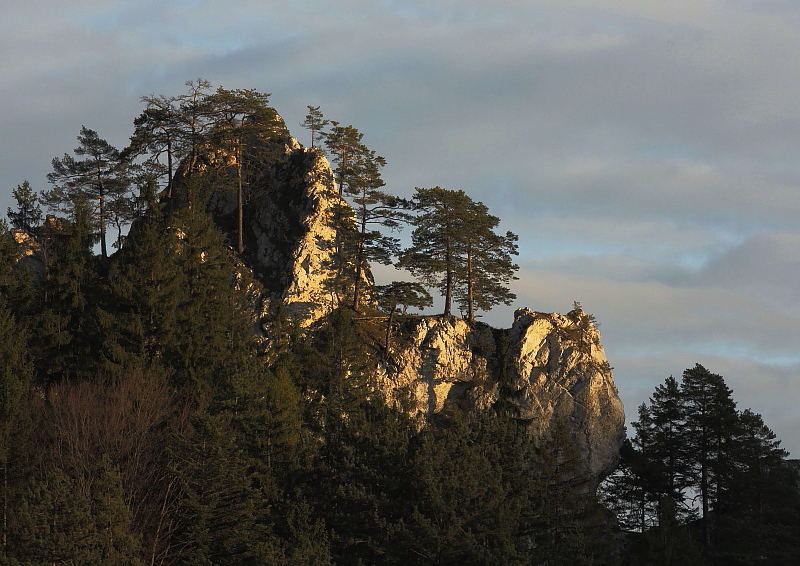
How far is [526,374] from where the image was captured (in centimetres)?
6862

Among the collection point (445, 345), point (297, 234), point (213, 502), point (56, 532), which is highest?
point (297, 234)

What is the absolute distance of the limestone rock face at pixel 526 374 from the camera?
2613 inches

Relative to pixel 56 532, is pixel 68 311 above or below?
above

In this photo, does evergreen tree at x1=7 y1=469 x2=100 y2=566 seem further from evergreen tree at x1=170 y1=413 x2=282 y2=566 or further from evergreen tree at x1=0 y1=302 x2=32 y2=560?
evergreen tree at x1=170 y1=413 x2=282 y2=566

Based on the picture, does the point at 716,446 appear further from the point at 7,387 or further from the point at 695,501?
the point at 7,387

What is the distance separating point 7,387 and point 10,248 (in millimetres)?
14770

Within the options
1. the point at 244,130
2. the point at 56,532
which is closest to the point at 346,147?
the point at 244,130

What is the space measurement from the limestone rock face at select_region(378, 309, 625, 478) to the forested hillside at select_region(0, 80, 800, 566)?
45 cm

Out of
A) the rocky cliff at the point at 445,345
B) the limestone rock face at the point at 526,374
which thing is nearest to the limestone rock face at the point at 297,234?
the rocky cliff at the point at 445,345

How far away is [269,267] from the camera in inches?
2611

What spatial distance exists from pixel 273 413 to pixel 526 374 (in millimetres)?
25951

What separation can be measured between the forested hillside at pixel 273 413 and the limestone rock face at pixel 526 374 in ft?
1.47

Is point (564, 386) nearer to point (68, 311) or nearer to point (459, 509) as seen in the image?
point (459, 509)

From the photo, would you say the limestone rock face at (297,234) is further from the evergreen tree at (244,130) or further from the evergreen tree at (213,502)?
the evergreen tree at (213,502)
